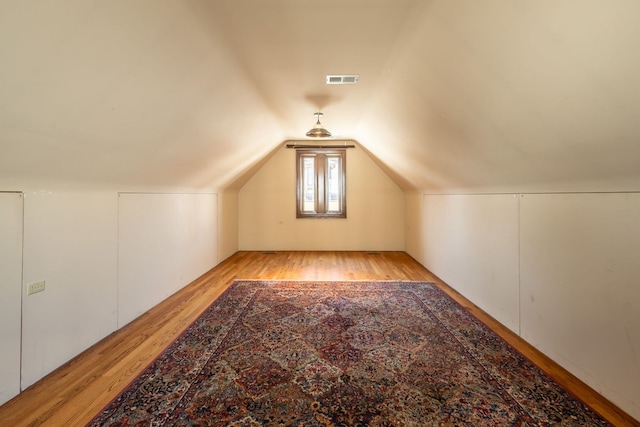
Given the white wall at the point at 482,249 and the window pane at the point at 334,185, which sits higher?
the window pane at the point at 334,185

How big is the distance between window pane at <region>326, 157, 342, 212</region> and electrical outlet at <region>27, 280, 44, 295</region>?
5.27 metres

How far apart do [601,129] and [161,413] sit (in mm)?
3038

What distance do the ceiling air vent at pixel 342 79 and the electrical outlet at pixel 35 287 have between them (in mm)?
2976

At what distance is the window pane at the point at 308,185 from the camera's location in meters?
6.67

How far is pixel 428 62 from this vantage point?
212 centimetres

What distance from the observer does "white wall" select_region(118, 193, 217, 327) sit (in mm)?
2859

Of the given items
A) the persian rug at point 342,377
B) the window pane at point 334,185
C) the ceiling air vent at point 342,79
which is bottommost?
the persian rug at point 342,377

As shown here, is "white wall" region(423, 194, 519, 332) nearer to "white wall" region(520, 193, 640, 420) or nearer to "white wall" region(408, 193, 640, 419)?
"white wall" region(408, 193, 640, 419)

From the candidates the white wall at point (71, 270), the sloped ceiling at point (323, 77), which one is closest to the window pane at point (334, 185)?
the sloped ceiling at point (323, 77)

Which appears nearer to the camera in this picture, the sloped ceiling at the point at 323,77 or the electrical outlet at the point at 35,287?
the sloped ceiling at the point at 323,77

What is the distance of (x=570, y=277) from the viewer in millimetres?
2055

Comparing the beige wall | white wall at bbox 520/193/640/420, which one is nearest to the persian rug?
white wall at bbox 520/193/640/420

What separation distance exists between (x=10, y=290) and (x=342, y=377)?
236 cm

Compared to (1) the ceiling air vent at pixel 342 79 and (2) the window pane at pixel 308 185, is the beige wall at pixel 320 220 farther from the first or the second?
(1) the ceiling air vent at pixel 342 79
